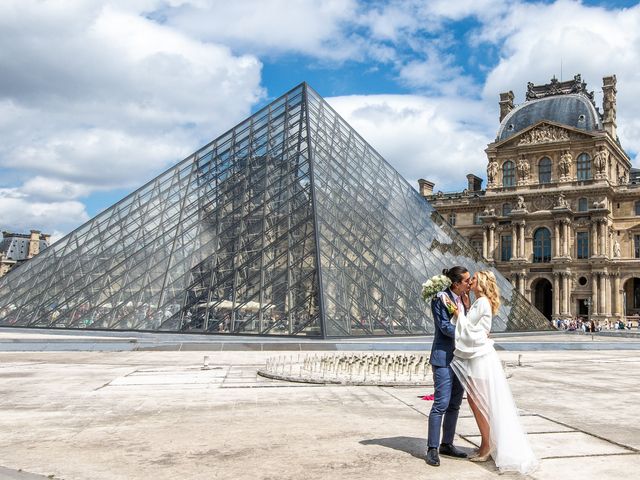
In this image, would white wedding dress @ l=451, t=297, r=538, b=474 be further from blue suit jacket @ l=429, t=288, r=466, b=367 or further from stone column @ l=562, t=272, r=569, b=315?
stone column @ l=562, t=272, r=569, b=315

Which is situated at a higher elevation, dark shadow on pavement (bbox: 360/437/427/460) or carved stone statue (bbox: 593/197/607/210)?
carved stone statue (bbox: 593/197/607/210)

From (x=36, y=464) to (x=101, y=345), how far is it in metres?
13.4

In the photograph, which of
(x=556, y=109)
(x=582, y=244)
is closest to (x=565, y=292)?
(x=582, y=244)

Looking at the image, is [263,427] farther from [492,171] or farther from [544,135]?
[492,171]

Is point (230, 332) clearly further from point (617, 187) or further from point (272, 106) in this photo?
point (617, 187)

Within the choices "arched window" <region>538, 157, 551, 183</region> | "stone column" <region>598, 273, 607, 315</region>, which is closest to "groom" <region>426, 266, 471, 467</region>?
"stone column" <region>598, 273, 607, 315</region>

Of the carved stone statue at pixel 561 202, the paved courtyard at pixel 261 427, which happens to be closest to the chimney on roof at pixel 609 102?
the carved stone statue at pixel 561 202

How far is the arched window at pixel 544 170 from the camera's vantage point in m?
62.8

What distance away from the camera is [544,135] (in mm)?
62938

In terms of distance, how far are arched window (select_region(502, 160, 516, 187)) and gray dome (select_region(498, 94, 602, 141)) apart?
9.69ft

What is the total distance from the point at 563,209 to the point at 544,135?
7935mm

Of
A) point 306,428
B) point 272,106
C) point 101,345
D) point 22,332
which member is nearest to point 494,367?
point 306,428

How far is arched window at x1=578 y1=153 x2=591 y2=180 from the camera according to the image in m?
61.0

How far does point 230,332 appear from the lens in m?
21.1
